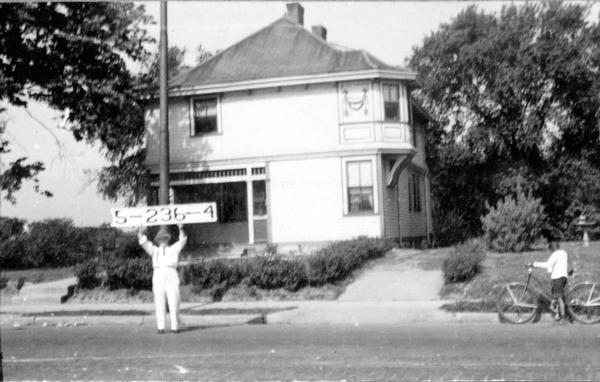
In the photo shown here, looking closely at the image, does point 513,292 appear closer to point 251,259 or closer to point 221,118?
point 251,259

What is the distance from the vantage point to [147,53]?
27312mm

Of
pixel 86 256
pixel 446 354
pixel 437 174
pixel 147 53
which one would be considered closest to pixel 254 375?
pixel 446 354

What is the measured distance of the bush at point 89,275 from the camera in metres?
20.2

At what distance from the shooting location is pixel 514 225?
2139 cm

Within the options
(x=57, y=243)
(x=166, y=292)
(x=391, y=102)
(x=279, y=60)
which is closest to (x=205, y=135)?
(x=279, y=60)

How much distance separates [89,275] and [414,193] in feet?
52.6

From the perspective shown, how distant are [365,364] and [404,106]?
1909cm

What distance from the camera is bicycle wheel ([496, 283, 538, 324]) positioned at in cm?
1438

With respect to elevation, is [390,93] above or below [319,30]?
below

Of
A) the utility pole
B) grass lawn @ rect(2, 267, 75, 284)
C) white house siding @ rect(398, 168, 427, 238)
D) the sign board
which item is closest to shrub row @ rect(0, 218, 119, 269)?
grass lawn @ rect(2, 267, 75, 284)

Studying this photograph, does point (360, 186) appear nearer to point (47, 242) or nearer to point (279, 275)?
point (279, 275)

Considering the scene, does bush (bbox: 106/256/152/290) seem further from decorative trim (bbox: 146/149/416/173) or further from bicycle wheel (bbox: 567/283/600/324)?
bicycle wheel (bbox: 567/283/600/324)

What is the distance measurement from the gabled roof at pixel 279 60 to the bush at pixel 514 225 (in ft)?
24.8

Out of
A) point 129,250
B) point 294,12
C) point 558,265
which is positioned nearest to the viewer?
point 558,265
